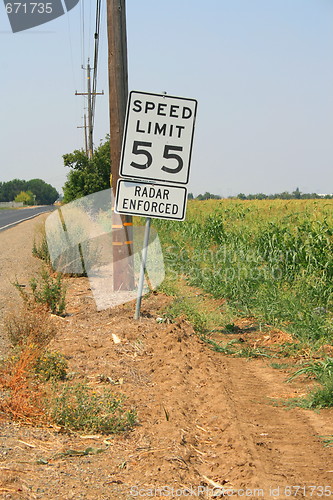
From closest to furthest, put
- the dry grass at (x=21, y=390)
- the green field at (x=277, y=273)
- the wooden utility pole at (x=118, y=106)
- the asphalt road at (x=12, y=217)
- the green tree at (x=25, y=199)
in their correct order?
the dry grass at (x=21, y=390), the green field at (x=277, y=273), the wooden utility pole at (x=118, y=106), the asphalt road at (x=12, y=217), the green tree at (x=25, y=199)

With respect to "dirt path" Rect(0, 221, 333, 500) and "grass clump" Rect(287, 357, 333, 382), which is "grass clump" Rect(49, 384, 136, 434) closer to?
"dirt path" Rect(0, 221, 333, 500)

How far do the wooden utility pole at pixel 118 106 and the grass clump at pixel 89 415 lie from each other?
5.38 m

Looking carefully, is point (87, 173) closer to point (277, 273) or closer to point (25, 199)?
point (277, 273)

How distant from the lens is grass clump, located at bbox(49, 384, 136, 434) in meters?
4.80

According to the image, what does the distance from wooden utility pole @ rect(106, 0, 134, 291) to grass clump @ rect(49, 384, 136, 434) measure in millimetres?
5375

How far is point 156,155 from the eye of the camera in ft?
26.5

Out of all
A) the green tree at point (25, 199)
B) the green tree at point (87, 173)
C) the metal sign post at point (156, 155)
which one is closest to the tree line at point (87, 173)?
the green tree at point (87, 173)

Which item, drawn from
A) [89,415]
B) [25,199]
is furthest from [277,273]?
[25,199]

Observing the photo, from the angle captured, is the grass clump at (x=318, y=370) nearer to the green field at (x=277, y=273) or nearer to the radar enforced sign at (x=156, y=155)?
the green field at (x=277, y=273)

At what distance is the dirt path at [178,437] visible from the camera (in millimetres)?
3836

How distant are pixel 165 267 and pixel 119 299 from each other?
3828 millimetres

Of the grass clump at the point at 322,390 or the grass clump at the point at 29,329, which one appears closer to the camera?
the grass clump at the point at 322,390

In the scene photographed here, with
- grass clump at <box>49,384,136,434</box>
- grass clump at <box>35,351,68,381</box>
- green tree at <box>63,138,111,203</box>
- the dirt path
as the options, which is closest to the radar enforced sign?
the dirt path

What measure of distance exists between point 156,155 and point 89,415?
407 cm
